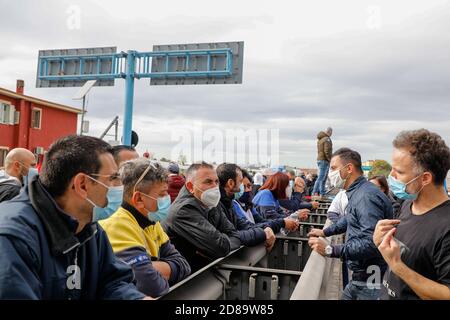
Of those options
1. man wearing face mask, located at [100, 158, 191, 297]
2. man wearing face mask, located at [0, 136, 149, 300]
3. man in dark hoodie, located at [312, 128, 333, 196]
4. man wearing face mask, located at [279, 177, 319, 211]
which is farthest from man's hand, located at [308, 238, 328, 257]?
man in dark hoodie, located at [312, 128, 333, 196]

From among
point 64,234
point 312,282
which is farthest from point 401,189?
point 64,234

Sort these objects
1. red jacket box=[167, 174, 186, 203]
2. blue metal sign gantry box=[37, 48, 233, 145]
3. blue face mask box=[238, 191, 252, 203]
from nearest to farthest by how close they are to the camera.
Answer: red jacket box=[167, 174, 186, 203] → blue face mask box=[238, 191, 252, 203] → blue metal sign gantry box=[37, 48, 233, 145]

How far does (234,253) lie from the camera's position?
423cm

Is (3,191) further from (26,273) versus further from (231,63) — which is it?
(231,63)

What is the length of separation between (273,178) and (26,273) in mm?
5914

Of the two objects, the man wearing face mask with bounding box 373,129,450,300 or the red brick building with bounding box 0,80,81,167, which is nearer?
the man wearing face mask with bounding box 373,129,450,300

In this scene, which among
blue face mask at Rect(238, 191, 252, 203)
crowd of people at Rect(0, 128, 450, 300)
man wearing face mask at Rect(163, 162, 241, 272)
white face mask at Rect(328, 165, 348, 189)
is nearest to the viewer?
crowd of people at Rect(0, 128, 450, 300)

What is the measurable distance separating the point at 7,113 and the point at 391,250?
96.5 feet

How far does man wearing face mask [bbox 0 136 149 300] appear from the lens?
1615mm

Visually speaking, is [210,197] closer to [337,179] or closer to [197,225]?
[197,225]

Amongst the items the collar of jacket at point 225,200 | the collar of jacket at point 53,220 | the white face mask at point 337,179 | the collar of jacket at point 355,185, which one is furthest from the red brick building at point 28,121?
the collar of jacket at point 53,220

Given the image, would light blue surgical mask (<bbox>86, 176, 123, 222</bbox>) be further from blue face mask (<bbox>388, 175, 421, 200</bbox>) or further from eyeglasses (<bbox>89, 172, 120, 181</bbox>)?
blue face mask (<bbox>388, 175, 421, 200</bbox>)

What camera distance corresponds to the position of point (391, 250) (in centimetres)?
227
